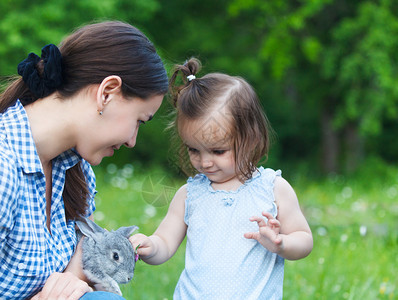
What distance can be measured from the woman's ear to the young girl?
29cm

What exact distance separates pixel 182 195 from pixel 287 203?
434 millimetres

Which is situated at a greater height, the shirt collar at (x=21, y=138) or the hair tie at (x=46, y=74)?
the hair tie at (x=46, y=74)

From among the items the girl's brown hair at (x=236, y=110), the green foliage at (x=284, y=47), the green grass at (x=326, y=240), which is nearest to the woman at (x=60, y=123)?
the girl's brown hair at (x=236, y=110)

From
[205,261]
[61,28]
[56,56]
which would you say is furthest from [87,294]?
[61,28]

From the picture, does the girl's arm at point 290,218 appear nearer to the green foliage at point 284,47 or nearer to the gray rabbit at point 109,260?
the gray rabbit at point 109,260

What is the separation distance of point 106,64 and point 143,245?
68 centimetres

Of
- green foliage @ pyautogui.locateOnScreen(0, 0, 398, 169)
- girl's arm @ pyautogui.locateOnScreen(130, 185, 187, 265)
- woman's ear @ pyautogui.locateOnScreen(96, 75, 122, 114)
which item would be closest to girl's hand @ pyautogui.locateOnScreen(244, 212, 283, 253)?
girl's arm @ pyautogui.locateOnScreen(130, 185, 187, 265)

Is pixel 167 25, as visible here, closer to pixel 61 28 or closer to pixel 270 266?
pixel 61 28

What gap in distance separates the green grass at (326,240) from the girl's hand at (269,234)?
0.56 metres

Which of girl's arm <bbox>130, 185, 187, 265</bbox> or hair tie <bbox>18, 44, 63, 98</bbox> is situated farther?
girl's arm <bbox>130, 185, 187, 265</bbox>

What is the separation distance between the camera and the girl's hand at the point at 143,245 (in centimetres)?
220

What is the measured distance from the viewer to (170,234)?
7.71 ft

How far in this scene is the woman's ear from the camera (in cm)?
209

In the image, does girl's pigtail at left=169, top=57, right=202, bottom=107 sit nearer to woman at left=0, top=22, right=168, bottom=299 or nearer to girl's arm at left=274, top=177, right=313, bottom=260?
woman at left=0, top=22, right=168, bottom=299
